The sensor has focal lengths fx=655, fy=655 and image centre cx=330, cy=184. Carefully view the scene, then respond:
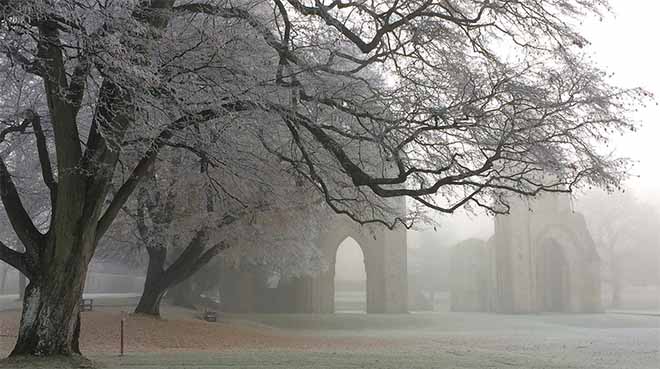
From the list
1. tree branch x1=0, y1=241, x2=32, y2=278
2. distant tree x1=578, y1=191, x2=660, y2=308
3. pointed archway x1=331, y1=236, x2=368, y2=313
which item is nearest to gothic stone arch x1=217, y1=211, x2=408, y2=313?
pointed archway x1=331, y1=236, x2=368, y2=313

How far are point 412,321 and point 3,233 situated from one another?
1749 cm

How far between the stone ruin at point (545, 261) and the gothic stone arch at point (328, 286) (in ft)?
24.4

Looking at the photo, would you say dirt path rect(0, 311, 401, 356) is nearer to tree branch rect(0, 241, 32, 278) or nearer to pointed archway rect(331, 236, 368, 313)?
tree branch rect(0, 241, 32, 278)

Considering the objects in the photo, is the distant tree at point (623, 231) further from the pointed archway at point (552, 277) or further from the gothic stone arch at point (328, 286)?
the gothic stone arch at point (328, 286)

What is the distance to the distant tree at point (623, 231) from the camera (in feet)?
176

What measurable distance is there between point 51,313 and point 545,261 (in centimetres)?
3518

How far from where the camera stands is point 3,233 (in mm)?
23109

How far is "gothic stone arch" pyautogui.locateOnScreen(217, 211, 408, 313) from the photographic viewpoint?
3447 cm

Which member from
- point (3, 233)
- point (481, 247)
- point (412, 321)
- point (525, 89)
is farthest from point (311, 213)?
point (481, 247)

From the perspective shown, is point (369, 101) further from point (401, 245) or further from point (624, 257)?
point (624, 257)

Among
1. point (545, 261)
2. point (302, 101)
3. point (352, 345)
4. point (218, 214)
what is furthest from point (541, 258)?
point (302, 101)

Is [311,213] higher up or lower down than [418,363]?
higher up

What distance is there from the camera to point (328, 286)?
34594 millimetres

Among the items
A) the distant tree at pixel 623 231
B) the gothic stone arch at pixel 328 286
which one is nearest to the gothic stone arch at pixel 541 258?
the gothic stone arch at pixel 328 286
